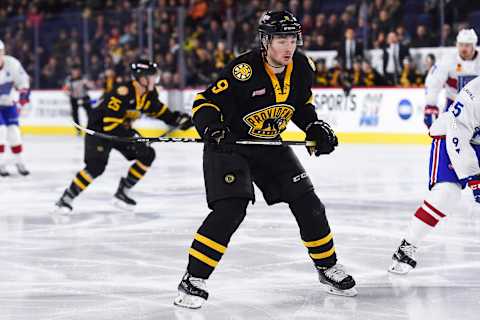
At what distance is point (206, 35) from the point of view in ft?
45.4

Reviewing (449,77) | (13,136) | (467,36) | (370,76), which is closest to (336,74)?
(370,76)

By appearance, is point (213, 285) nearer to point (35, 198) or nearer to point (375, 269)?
point (375, 269)

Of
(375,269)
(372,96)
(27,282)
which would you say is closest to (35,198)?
(27,282)

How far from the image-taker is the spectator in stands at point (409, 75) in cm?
1152

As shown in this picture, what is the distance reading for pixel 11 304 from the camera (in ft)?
11.5

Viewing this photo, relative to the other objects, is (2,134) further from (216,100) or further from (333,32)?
(216,100)

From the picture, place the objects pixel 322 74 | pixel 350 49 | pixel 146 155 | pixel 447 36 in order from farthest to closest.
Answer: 1. pixel 322 74
2. pixel 350 49
3. pixel 447 36
4. pixel 146 155

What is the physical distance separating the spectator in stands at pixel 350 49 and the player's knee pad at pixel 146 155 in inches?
249

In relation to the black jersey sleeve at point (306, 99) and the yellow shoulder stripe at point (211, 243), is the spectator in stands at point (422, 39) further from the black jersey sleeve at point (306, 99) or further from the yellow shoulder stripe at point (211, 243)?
the yellow shoulder stripe at point (211, 243)

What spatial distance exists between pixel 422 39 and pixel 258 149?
8.41 meters

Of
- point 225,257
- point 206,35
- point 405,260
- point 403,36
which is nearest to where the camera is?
point 405,260

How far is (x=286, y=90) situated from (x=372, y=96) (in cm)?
857

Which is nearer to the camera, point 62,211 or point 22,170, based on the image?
point 62,211

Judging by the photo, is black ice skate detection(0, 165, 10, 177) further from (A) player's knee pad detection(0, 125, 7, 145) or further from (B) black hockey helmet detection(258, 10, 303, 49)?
(B) black hockey helmet detection(258, 10, 303, 49)
